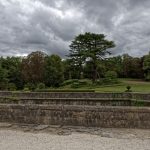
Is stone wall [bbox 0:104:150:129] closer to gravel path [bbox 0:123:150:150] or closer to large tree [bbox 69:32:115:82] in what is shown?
gravel path [bbox 0:123:150:150]

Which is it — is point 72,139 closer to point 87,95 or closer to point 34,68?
point 87,95

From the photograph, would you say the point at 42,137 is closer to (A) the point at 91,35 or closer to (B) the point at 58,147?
(B) the point at 58,147

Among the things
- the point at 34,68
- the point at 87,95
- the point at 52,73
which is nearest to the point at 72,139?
the point at 87,95

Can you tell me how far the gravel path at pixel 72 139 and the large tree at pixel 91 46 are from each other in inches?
1258

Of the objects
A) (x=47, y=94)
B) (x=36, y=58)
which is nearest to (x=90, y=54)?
(x=36, y=58)

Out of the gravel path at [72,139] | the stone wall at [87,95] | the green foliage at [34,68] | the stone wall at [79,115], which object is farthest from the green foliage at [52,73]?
the gravel path at [72,139]

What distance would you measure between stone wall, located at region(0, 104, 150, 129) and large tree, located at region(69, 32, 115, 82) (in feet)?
101

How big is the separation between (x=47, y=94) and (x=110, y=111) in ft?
30.9

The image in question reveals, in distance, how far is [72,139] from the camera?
7.40 meters

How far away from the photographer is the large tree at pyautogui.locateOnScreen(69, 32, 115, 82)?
40.3 metres

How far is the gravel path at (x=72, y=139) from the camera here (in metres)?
6.61

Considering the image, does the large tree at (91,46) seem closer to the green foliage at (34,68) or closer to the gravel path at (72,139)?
the green foliage at (34,68)

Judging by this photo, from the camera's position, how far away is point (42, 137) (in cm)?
762

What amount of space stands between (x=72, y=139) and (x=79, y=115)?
5.75 feet
